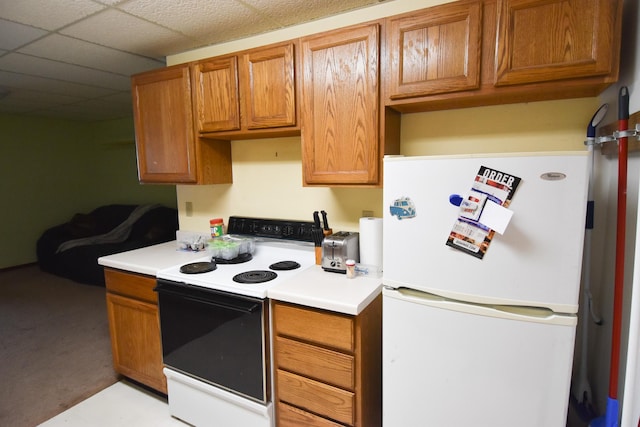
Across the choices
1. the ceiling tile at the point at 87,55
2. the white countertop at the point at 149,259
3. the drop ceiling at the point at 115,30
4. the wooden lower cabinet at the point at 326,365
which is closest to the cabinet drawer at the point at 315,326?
the wooden lower cabinet at the point at 326,365

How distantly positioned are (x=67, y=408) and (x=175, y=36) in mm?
2435

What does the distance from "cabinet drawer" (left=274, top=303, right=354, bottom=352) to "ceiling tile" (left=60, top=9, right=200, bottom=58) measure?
1.82 meters

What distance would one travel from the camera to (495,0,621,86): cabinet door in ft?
4.03

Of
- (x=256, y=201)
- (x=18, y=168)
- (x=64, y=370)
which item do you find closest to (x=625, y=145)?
(x=256, y=201)

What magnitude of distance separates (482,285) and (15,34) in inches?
119

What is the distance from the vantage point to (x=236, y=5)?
5.95 ft

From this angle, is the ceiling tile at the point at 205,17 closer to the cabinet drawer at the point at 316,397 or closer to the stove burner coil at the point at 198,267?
the stove burner coil at the point at 198,267

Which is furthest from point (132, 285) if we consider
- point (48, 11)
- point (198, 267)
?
point (48, 11)

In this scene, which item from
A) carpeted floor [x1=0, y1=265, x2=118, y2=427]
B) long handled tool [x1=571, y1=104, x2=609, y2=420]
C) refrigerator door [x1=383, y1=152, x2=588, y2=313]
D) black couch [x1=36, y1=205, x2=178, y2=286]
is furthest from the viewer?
black couch [x1=36, y1=205, x2=178, y2=286]

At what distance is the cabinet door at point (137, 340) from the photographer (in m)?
2.08

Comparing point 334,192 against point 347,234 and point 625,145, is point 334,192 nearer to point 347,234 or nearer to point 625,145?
point 347,234

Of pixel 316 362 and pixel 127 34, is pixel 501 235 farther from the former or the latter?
pixel 127 34

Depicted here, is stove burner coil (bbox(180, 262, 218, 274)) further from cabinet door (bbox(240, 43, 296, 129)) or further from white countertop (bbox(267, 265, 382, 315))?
cabinet door (bbox(240, 43, 296, 129))

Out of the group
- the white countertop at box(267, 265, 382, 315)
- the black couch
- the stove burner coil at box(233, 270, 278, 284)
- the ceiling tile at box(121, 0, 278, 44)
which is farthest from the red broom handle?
the black couch
